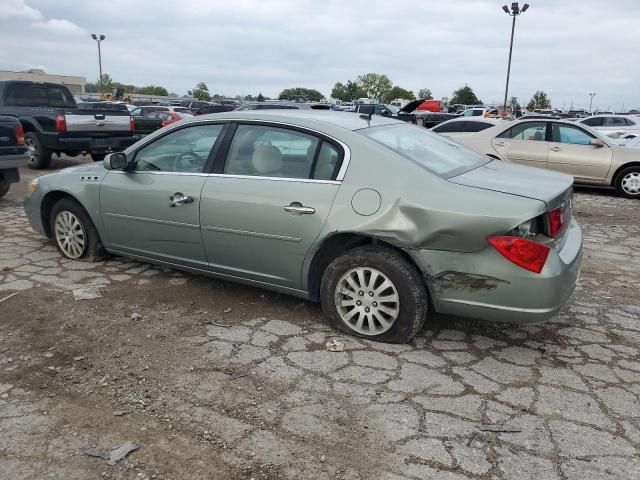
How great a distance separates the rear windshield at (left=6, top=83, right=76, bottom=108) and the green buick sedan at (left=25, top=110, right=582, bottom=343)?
7713mm

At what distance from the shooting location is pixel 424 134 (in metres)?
4.36

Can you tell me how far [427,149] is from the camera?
13.0 feet

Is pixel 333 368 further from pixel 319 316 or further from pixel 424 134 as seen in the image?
pixel 424 134

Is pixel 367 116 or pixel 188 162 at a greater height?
pixel 367 116

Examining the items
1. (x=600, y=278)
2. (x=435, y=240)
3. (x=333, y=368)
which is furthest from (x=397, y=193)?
(x=600, y=278)

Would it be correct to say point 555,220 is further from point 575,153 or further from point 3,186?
point 3,186

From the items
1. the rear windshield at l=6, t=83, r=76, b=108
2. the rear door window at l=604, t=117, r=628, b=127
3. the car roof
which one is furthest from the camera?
the rear door window at l=604, t=117, r=628, b=127

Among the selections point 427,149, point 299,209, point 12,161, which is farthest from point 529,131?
point 12,161

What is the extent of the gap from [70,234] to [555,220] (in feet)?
14.0

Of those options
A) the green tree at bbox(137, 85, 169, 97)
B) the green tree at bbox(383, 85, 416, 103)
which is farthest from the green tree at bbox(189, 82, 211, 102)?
the green tree at bbox(383, 85, 416, 103)

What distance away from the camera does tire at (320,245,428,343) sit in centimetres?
338

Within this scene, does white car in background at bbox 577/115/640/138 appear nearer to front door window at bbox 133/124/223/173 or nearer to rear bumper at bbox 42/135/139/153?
rear bumper at bbox 42/135/139/153

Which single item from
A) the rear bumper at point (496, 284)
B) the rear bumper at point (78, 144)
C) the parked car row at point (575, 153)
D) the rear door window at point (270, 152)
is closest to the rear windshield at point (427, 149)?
the rear door window at point (270, 152)

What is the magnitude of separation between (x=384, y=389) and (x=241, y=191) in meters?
1.73
